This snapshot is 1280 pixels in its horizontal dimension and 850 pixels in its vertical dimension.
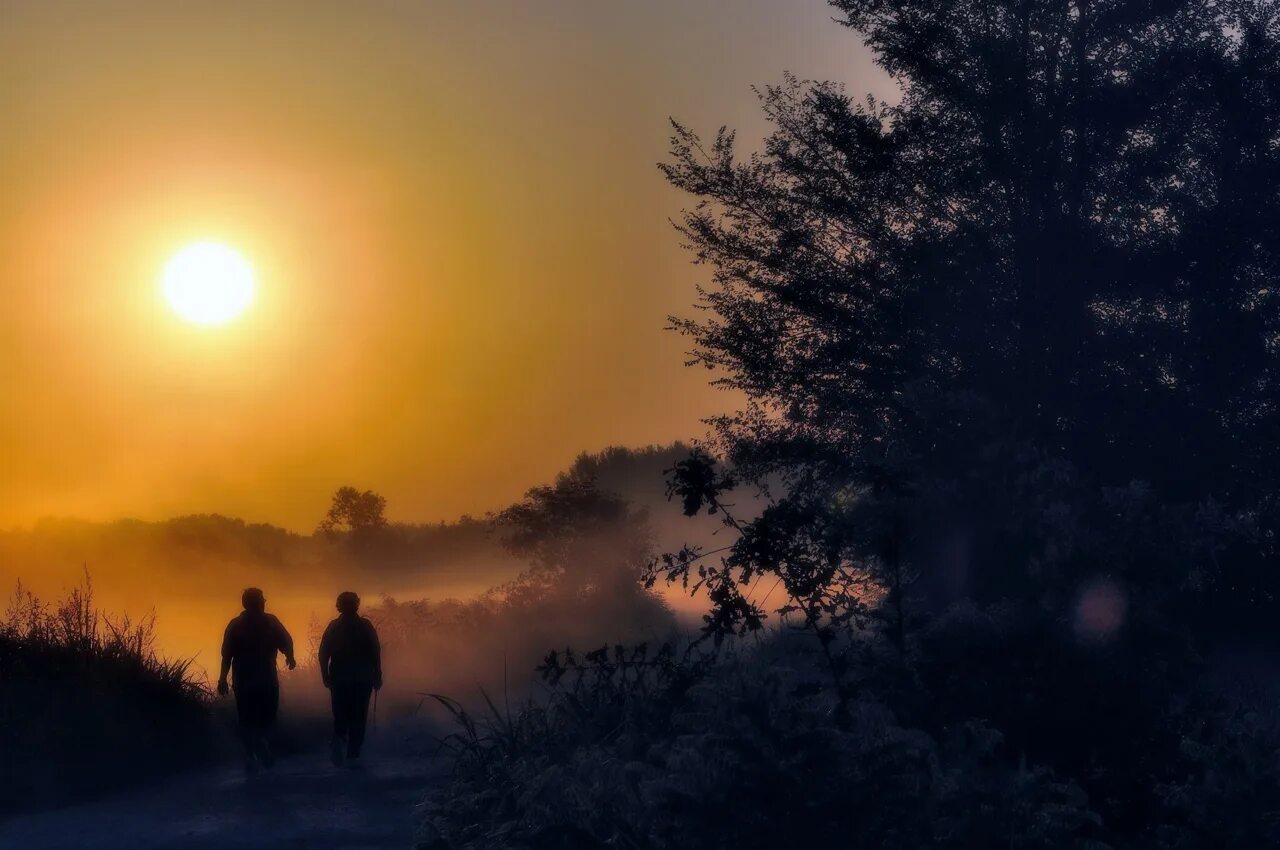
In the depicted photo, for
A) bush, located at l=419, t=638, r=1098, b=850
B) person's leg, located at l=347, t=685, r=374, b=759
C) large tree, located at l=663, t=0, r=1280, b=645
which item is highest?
large tree, located at l=663, t=0, r=1280, b=645

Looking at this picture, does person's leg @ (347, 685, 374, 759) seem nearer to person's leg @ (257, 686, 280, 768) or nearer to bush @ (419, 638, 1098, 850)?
person's leg @ (257, 686, 280, 768)

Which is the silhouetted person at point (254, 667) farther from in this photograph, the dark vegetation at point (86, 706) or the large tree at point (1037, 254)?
the large tree at point (1037, 254)

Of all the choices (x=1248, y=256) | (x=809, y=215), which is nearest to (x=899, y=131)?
(x=809, y=215)

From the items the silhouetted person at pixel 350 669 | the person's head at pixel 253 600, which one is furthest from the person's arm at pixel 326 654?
the person's head at pixel 253 600

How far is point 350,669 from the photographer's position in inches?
623

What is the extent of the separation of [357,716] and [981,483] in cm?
729

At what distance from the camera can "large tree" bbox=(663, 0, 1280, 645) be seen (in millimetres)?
19016

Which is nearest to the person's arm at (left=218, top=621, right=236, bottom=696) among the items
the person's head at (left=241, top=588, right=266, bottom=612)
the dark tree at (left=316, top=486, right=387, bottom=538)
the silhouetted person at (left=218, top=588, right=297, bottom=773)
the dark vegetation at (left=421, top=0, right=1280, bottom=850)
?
the silhouetted person at (left=218, top=588, right=297, bottom=773)

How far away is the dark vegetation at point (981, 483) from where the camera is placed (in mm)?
8195

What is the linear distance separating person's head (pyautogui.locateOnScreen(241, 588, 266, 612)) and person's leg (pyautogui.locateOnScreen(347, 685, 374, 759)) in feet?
4.52

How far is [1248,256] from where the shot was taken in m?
20.5

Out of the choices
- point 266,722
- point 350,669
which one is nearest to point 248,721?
point 266,722

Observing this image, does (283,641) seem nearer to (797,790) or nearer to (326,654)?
(326,654)

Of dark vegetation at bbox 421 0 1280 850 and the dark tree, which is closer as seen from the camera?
dark vegetation at bbox 421 0 1280 850
